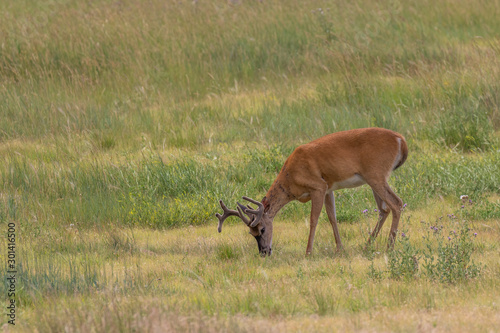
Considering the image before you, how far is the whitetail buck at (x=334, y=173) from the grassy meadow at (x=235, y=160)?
31 centimetres

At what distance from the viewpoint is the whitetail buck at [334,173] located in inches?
293

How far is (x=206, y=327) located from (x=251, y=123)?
7.55 meters

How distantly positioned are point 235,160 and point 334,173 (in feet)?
10.9

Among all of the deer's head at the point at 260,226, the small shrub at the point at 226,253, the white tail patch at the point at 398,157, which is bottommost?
the small shrub at the point at 226,253

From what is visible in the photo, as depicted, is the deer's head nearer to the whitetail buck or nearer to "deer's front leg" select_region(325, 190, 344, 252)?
the whitetail buck

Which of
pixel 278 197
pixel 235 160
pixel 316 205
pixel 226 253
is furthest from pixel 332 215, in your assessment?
pixel 235 160

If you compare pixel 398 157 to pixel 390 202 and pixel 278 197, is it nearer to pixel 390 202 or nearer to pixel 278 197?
pixel 390 202

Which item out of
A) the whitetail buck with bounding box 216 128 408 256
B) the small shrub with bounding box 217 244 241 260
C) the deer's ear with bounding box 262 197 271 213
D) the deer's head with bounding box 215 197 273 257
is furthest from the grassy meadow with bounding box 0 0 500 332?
the deer's ear with bounding box 262 197 271 213

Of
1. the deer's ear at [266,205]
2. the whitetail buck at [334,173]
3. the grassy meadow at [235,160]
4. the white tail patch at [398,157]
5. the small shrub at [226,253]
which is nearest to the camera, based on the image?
the grassy meadow at [235,160]

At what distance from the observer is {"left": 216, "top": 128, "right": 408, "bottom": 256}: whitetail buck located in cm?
744

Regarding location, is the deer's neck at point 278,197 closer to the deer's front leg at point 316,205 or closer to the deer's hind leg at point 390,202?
the deer's front leg at point 316,205

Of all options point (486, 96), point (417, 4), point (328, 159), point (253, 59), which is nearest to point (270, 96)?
point (253, 59)

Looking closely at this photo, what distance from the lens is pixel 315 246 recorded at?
25.5 ft

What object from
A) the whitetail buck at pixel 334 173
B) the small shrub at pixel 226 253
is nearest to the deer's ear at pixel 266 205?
the whitetail buck at pixel 334 173
